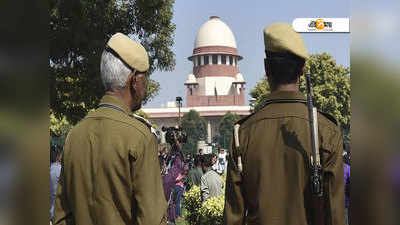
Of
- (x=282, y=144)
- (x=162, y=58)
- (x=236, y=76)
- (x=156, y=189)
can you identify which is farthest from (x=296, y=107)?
(x=236, y=76)

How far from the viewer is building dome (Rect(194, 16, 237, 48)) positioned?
79.4 meters

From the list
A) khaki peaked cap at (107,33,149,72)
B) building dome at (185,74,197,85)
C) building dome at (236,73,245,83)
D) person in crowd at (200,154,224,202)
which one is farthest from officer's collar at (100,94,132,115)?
building dome at (236,73,245,83)

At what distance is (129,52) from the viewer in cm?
199

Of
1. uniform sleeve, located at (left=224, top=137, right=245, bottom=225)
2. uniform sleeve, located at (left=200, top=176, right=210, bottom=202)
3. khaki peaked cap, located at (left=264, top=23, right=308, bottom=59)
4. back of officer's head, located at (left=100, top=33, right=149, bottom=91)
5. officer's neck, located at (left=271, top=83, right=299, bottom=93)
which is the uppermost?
khaki peaked cap, located at (left=264, top=23, right=308, bottom=59)

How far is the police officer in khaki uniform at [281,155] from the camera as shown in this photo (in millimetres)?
1920

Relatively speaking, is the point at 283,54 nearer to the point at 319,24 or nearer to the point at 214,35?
the point at 319,24

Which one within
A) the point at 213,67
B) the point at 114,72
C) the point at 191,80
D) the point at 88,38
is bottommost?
the point at 114,72

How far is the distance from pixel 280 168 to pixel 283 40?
53 centimetres

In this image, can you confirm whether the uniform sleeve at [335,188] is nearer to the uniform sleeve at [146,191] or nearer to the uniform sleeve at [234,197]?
the uniform sleeve at [234,197]

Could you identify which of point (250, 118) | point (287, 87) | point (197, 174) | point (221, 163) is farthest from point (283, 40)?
point (221, 163)

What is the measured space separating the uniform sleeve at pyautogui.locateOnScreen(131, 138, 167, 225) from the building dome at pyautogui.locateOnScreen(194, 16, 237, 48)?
255ft

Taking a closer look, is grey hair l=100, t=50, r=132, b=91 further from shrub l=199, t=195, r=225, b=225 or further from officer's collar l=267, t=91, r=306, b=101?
shrub l=199, t=195, r=225, b=225

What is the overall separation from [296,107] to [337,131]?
193mm
